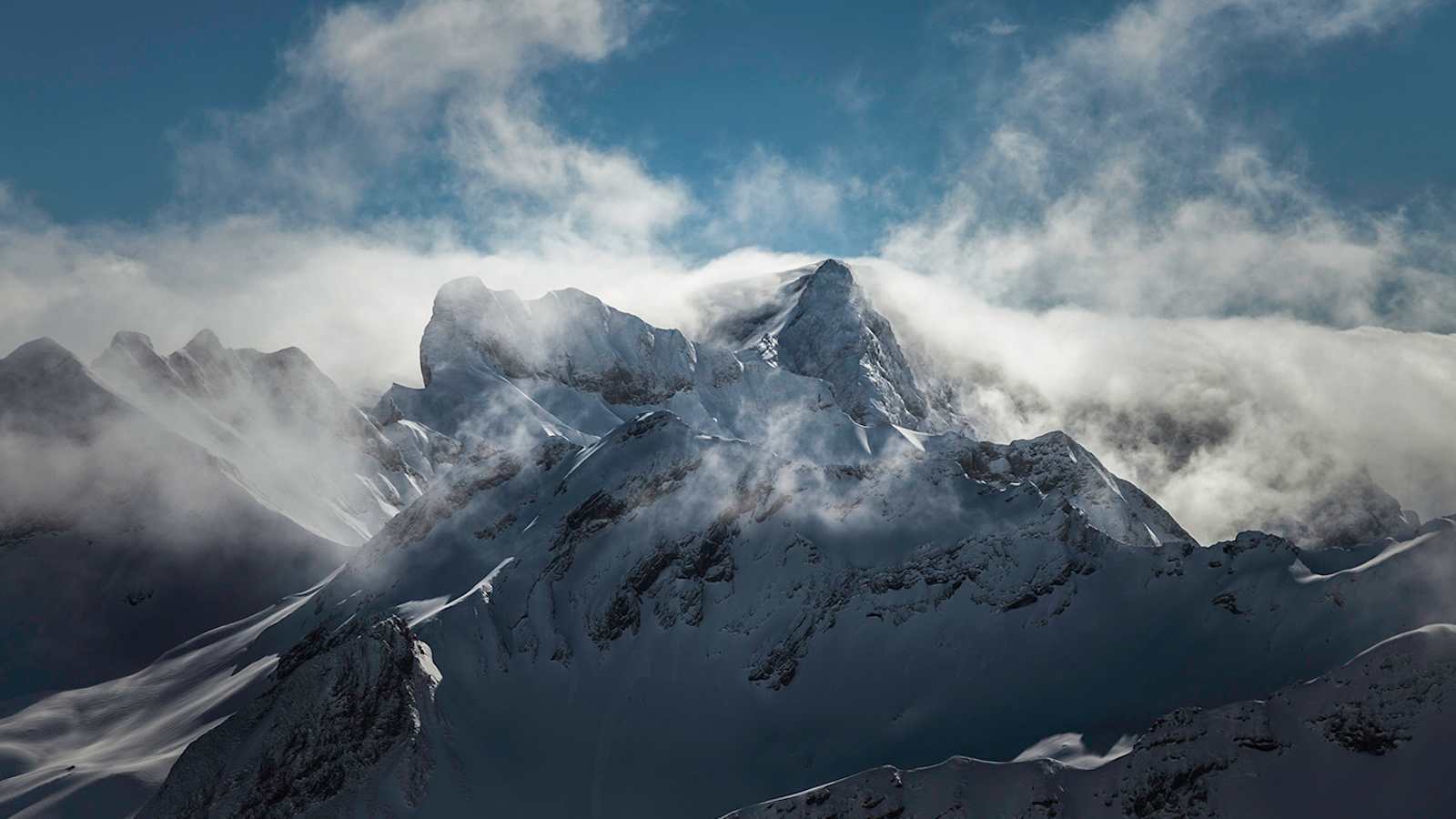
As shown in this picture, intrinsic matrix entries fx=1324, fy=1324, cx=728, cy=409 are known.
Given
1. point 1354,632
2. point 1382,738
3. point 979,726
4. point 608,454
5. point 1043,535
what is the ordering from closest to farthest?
point 1382,738 < point 1354,632 < point 979,726 < point 1043,535 < point 608,454

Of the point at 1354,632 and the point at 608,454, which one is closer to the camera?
the point at 1354,632

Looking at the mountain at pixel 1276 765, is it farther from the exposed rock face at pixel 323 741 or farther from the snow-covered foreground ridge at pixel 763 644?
the exposed rock face at pixel 323 741

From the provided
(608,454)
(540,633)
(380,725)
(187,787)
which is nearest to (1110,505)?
(608,454)

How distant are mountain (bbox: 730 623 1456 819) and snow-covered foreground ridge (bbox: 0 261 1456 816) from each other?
6.72 ft

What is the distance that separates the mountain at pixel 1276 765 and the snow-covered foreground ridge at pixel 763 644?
80.7 inches

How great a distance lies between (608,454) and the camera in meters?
179

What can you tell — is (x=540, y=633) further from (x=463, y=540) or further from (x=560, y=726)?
(x=463, y=540)

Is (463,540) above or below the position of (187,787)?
above

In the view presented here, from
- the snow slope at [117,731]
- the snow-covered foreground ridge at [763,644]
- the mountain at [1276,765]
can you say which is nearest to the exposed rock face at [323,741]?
the snow-covered foreground ridge at [763,644]

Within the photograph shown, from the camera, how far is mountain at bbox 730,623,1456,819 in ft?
317

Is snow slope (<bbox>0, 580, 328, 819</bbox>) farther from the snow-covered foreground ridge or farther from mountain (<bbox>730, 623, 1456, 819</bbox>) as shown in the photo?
mountain (<bbox>730, 623, 1456, 819</bbox>)

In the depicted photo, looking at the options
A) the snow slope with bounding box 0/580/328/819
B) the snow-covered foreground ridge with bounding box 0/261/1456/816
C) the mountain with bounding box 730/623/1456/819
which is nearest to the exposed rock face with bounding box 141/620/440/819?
the snow-covered foreground ridge with bounding box 0/261/1456/816

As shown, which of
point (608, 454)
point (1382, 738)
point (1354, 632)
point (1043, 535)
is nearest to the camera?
point (1382, 738)

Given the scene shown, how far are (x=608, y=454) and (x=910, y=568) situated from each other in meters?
49.6
